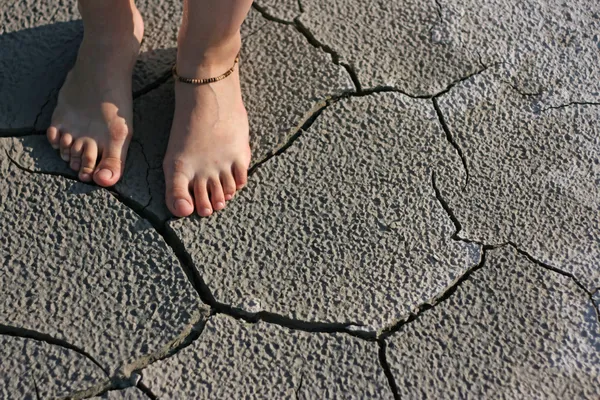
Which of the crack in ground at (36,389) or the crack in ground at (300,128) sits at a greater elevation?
the crack in ground at (300,128)

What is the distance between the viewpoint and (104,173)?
145cm

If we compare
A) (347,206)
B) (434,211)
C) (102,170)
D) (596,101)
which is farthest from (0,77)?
(596,101)

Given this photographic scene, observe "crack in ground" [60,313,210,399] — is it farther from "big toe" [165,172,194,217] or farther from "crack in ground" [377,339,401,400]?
"crack in ground" [377,339,401,400]

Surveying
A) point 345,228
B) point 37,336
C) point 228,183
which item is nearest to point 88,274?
point 37,336

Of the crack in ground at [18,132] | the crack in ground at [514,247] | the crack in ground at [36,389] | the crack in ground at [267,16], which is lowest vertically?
the crack in ground at [36,389]

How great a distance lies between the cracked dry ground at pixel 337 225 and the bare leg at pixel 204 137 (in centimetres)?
5

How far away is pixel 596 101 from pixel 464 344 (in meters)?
0.79

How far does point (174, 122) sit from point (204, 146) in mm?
99

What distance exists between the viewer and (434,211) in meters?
1.51

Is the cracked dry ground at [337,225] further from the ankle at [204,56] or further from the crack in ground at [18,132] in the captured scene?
the ankle at [204,56]

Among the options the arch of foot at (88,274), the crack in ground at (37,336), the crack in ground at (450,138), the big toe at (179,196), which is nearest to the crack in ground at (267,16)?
the crack in ground at (450,138)

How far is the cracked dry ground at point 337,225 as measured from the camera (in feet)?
4.33

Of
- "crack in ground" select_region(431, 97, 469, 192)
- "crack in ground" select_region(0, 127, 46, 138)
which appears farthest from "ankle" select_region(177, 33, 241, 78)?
"crack in ground" select_region(431, 97, 469, 192)

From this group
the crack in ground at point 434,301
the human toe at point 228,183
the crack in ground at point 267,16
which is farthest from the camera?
the crack in ground at point 267,16
